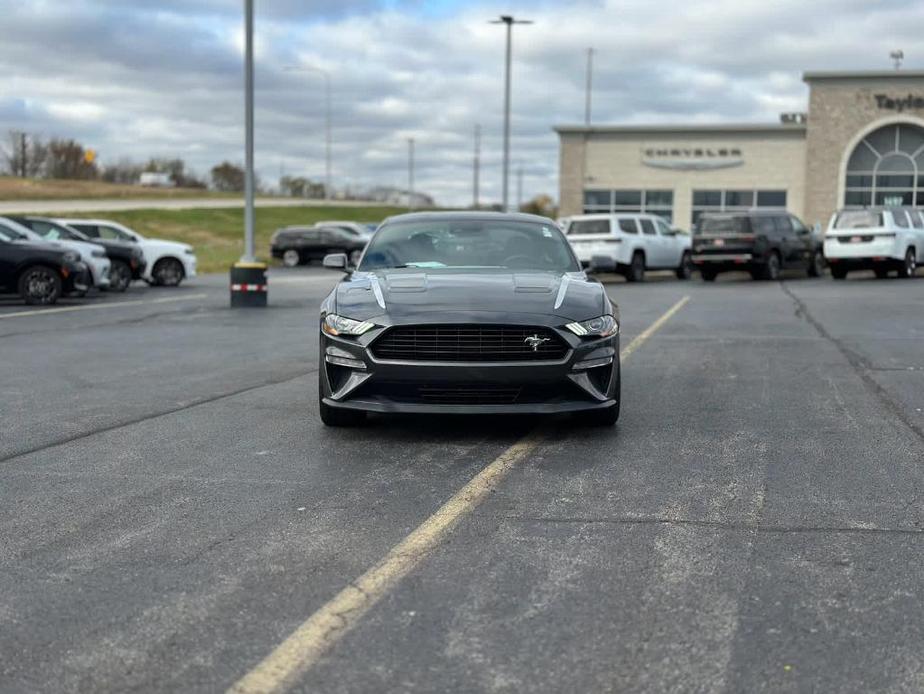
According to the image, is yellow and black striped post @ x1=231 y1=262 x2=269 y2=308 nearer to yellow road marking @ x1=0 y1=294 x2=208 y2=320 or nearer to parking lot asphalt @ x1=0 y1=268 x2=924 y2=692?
yellow road marking @ x1=0 y1=294 x2=208 y2=320

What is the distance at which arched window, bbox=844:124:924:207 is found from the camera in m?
50.1

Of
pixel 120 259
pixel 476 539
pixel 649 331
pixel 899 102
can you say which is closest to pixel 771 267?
pixel 649 331

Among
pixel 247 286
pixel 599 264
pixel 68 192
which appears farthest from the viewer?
pixel 68 192

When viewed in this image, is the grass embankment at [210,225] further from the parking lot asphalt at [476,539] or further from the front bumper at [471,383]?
the front bumper at [471,383]

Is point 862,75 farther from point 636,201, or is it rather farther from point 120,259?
point 120,259

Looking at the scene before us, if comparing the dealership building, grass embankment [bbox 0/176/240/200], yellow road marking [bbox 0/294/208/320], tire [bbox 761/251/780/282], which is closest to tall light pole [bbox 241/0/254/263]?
yellow road marking [bbox 0/294/208/320]

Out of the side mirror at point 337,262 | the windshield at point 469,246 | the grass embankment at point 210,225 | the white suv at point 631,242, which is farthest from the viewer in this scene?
the grass embankment at point 210,225

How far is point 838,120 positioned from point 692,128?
6.87m

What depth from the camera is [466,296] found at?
7.04 m

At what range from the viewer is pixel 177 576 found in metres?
4.38

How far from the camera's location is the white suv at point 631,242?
28.2 meters

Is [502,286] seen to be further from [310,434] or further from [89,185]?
[89,185]

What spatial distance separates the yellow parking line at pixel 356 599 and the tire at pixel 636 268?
23.1 metres

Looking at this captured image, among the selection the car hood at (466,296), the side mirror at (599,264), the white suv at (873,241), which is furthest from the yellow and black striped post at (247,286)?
the white suv at (873,241)
